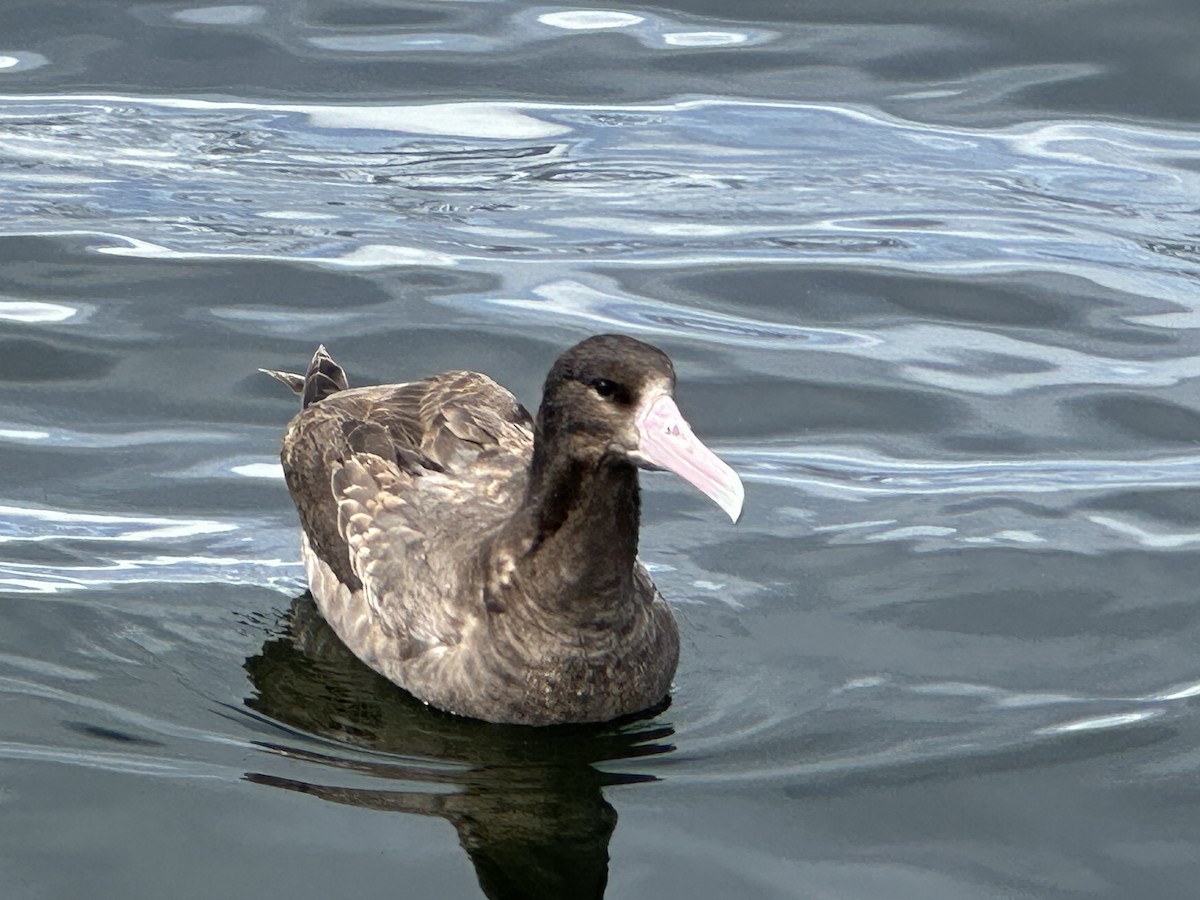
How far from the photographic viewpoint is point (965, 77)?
1417 centimetres

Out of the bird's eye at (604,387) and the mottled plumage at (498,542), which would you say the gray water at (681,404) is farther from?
the bird's eye at (604,387)

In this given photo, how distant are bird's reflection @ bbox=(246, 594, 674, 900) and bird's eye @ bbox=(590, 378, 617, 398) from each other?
124 centimetres

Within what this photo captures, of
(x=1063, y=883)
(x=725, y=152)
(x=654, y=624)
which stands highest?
(x=725, y=152)

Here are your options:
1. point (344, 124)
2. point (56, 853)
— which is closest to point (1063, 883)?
point (56, 853)

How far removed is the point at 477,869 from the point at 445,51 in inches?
354

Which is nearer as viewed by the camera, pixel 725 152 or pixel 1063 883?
pixel 1063 883

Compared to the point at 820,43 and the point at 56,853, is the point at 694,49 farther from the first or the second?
the point at 56,853

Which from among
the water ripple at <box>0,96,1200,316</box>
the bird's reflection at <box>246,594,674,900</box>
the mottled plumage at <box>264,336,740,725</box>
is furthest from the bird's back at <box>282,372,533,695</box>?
the water ripple at <box>0,96,1200,316</box>

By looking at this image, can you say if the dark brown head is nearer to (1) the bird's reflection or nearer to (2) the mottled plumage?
(2) the mottled plumage

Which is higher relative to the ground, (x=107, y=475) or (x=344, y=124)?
(x=344, y=124)

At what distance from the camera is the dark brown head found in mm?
6355

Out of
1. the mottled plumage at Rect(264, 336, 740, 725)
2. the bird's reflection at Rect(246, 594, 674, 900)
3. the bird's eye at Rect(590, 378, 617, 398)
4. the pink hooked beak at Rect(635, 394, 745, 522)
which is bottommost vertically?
the bird's reflection at Rect(246, 594, 674, 900)

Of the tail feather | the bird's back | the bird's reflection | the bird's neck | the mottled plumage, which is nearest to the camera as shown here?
the bird's reflection

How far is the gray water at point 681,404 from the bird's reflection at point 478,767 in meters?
0.02
